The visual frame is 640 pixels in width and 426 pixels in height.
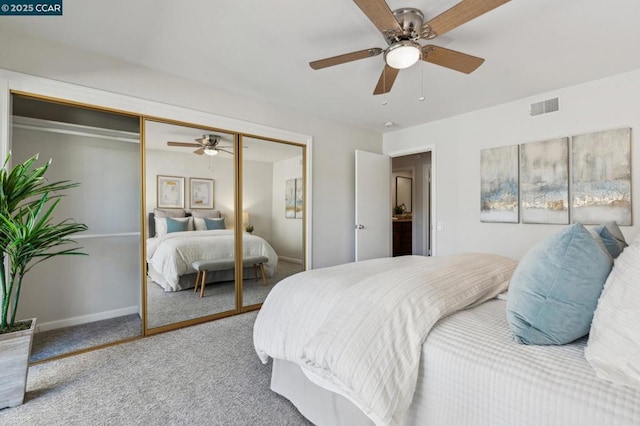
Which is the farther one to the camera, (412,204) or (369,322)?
(412,204)

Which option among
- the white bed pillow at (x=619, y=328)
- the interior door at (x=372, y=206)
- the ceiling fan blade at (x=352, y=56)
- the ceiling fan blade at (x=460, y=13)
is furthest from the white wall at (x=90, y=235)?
the white bed pillow at (x=619, y=328)

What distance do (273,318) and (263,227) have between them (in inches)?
76.1

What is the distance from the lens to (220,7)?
1.97m

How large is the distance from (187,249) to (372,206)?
8.61 feet

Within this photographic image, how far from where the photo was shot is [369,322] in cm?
121

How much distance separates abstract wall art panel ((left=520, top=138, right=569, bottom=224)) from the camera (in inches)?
122

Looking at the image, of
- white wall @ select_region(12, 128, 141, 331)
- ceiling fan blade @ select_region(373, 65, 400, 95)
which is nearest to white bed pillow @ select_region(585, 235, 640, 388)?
ceiling fan blade @ select_region(373, 65, 400, 95)

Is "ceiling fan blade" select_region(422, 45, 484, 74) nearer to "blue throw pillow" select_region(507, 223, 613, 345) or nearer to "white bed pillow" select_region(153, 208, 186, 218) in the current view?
"blue throw pillow" select_region(507, 223, 613, 345)

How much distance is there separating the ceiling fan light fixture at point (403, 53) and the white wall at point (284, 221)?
2.01 meters

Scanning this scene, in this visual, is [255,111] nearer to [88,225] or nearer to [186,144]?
[186,144]

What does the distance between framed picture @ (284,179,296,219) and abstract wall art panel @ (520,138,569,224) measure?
2.67 meters

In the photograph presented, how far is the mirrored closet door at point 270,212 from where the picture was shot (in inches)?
137

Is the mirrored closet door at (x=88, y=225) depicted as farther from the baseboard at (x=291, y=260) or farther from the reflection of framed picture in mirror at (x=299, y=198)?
the reflection of framed picture in mirror at (x=299, y=198)

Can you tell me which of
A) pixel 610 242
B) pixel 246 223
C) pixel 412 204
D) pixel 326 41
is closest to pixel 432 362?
pixel 610 242
